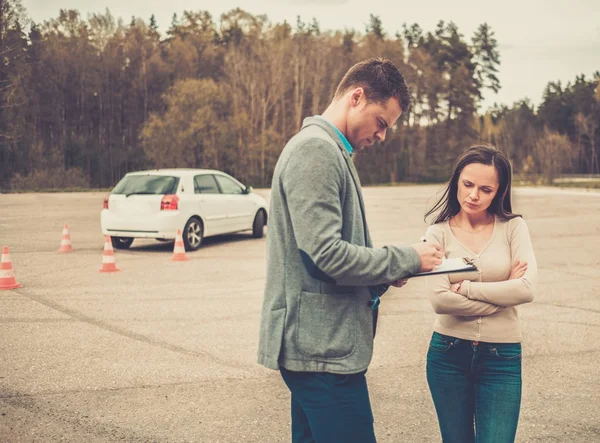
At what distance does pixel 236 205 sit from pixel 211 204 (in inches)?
36.8

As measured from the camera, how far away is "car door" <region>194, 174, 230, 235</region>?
13.2 metres

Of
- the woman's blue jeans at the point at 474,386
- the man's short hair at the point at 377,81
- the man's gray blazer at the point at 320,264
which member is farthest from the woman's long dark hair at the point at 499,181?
the man's gray blazer at the point at 320,264

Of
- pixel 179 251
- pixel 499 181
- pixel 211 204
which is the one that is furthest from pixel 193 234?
pixel 499 181

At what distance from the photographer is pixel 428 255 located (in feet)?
7.07

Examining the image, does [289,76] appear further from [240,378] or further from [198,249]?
[240,378]

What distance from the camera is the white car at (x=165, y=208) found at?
40.6 feet

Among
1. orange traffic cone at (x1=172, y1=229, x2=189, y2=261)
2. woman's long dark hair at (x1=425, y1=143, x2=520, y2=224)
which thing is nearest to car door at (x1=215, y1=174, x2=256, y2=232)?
orange traffic cone at (x1=172, y1=229, x2=189, y2=261)

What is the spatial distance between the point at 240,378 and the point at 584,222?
1531 centimetres

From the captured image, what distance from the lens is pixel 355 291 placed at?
2.12 metres

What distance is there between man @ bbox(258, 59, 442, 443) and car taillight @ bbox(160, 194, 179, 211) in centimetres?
1040

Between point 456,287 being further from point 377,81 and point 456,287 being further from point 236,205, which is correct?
point 236,205

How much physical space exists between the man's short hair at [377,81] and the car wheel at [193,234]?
10.6 metres

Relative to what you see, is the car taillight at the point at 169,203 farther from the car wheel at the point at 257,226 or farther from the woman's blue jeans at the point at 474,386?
the woman's blue jeans at the point at 474,386

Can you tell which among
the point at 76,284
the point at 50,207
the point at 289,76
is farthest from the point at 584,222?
the point at 289,76
